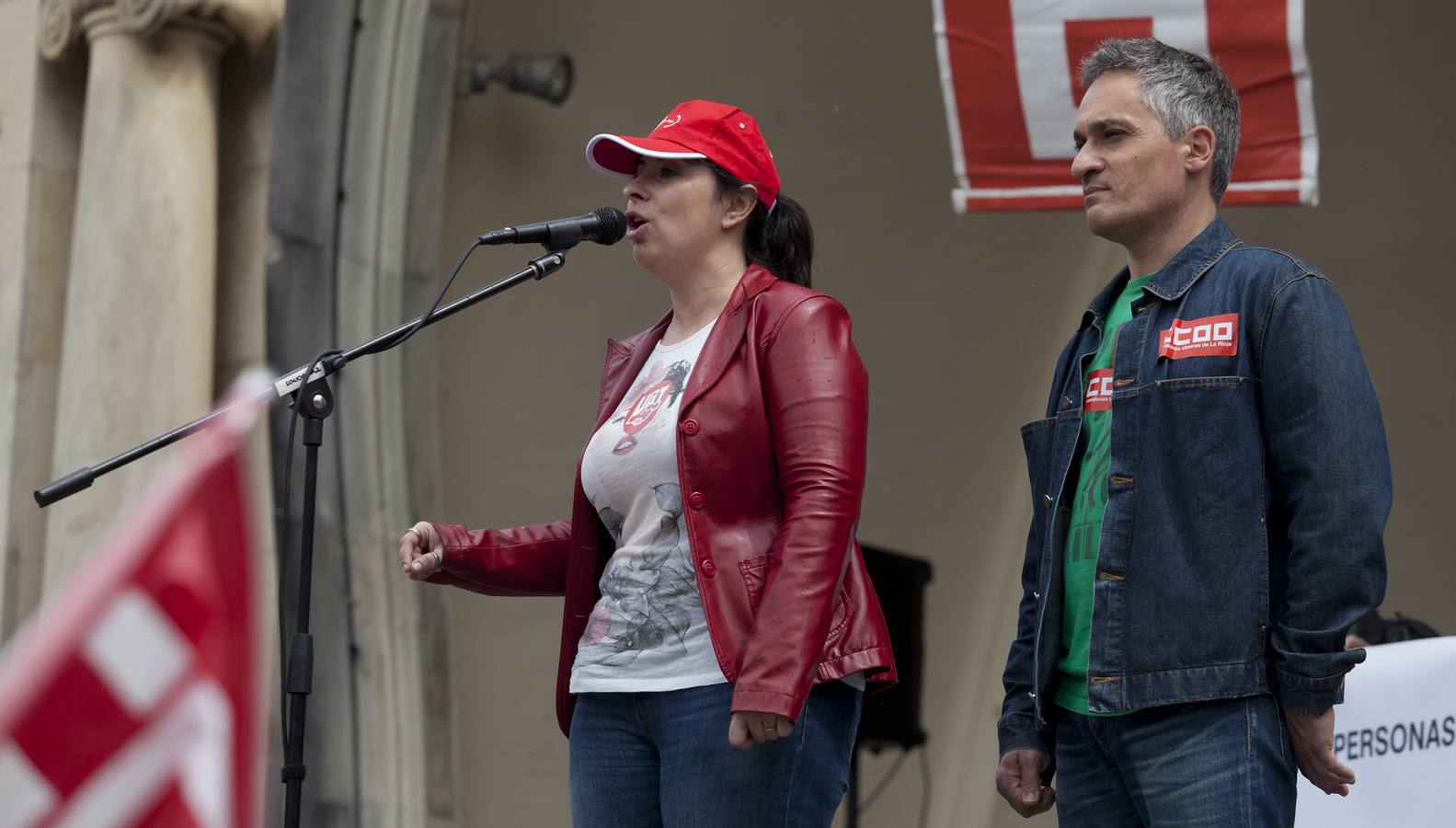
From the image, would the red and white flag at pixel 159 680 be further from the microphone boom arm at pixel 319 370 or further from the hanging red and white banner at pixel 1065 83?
the hanging red and white banner at pixel 1065 83

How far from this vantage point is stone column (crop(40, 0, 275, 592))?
17.0ft

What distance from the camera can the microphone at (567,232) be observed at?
2.61 metres

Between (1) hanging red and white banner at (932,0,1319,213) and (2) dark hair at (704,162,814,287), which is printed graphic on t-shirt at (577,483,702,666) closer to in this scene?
(2) dark hair at (704,162,814,287)

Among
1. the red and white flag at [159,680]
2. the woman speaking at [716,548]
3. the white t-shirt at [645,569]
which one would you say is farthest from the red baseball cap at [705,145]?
the red and white flag at [159,680]

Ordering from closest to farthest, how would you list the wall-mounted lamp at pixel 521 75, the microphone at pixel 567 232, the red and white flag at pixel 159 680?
the red and white flag at pixel 159 680 < the microphone at pixel 567 232 < the wall-mounted lamp at pixel 521 75

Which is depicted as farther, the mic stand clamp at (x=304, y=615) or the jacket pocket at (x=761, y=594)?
the mic stand clamp at (x=304, y=615)

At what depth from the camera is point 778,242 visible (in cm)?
254

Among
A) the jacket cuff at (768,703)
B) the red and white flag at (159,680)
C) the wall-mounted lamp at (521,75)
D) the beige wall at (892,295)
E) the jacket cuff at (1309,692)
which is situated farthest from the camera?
the beige wall at (892,295)

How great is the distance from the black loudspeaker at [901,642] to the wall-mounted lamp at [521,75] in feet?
6.50

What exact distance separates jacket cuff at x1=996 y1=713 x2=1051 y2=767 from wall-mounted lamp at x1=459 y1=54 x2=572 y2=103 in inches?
150

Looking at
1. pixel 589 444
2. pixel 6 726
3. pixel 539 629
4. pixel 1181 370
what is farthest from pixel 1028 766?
pixel 539 629

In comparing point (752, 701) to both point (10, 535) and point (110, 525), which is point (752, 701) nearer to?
point (110, 525)

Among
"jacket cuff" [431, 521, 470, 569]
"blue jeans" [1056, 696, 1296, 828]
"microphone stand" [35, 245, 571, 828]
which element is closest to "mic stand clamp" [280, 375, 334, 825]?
Answer: "microphone stand" [35, 245, 571, 828]

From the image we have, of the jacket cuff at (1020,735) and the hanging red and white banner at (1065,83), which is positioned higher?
the hanging red and white banner at (1065,83)
